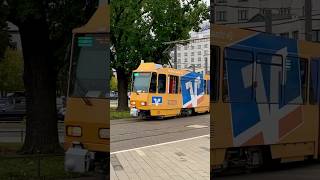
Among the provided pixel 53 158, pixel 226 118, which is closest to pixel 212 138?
pixel 226 118

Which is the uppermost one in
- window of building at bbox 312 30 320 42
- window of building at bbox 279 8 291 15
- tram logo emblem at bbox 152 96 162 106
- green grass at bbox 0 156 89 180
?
window of building at bbox 279 8 291 15

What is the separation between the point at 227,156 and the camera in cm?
156

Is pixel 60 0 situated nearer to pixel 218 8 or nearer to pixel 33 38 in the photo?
pixel 33 38

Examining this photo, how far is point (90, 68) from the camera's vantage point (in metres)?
1.61

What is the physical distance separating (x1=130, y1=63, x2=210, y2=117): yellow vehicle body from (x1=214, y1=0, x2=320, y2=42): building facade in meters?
0.22

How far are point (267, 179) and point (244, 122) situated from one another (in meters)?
0.33

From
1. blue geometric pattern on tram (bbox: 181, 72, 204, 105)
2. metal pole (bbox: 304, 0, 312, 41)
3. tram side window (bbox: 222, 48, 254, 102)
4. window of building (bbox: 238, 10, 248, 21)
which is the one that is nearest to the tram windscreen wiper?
blue geometric pattern on tram (bbox: 181, 72, 204, 105)

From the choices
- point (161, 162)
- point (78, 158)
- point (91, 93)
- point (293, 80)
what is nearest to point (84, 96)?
point (91, 93)

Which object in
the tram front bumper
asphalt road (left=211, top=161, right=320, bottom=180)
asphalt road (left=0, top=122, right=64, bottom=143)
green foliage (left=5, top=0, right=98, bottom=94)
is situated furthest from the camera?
asphalt road (left=0, top=122, right=64, bottom=143)

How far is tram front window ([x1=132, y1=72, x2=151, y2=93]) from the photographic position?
1.60m

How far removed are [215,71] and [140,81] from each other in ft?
0.91

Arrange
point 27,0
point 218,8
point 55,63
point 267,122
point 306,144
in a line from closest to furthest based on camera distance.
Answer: point 218,8 < point 267,122 < point 306,144 < point 27,0 < point 55,63

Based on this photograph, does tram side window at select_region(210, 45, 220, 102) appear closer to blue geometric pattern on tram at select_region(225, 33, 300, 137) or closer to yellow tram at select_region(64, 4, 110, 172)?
blue geometric pattern on tram at select_region(225, 33, 300, 137)

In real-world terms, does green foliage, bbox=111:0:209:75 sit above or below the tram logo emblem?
above
